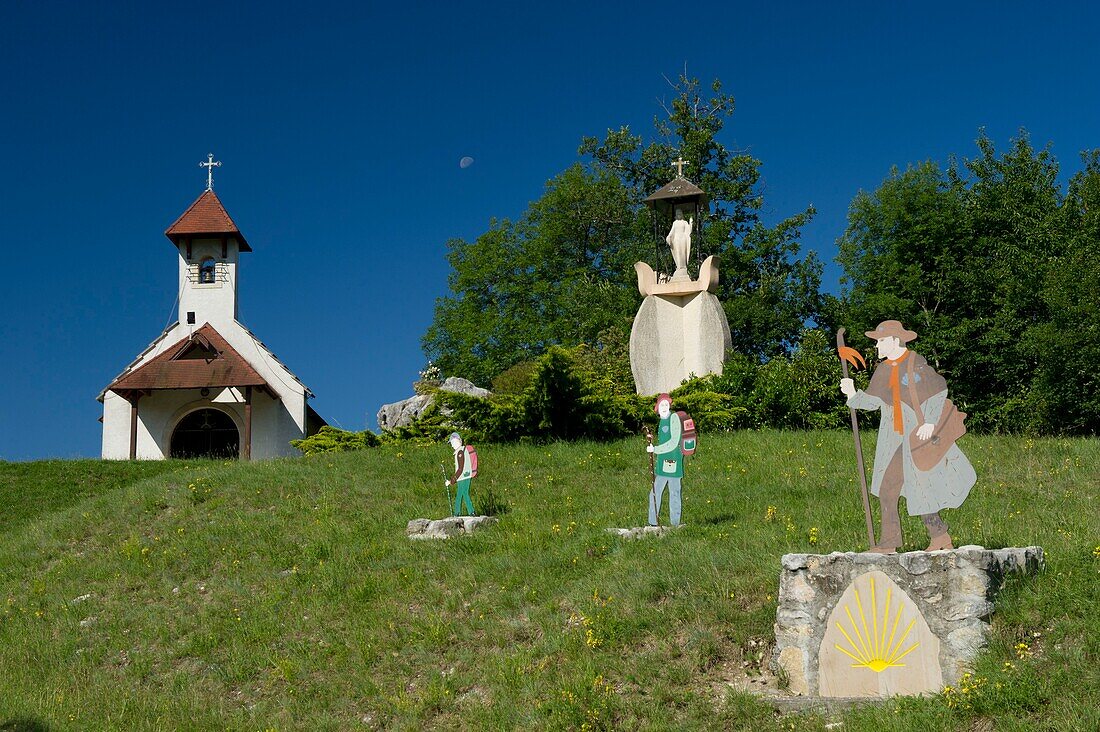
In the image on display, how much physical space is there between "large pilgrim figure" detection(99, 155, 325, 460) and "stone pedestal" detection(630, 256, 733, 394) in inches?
558

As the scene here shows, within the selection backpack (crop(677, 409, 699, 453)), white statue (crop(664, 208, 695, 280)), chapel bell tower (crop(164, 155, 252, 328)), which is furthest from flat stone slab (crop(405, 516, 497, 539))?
chapel bell tower (crop(164, 155, 252, 328))

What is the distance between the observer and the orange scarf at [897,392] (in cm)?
1089

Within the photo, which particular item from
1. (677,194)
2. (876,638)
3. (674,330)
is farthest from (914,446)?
(677,194)

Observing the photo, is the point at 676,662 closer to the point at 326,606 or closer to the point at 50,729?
the point at 326,606

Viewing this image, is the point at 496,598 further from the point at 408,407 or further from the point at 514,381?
the point at 408,407

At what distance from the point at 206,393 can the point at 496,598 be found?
2529 centimetres

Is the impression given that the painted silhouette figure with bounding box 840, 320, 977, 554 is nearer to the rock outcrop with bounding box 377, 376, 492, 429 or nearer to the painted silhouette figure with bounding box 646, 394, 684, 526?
the painted silhouette figure with bounding box 646, 394, 684, 526

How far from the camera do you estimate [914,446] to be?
10.8 metres

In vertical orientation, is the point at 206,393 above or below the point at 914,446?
above

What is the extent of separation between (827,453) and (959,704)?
10.3 meters

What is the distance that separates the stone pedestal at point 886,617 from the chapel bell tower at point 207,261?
3049 centimetres

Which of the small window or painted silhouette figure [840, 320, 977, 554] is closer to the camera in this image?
painted silhouette figure [840, 320, 977, 554]

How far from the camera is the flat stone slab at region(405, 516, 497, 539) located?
15.7 meters

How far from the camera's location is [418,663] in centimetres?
1191
